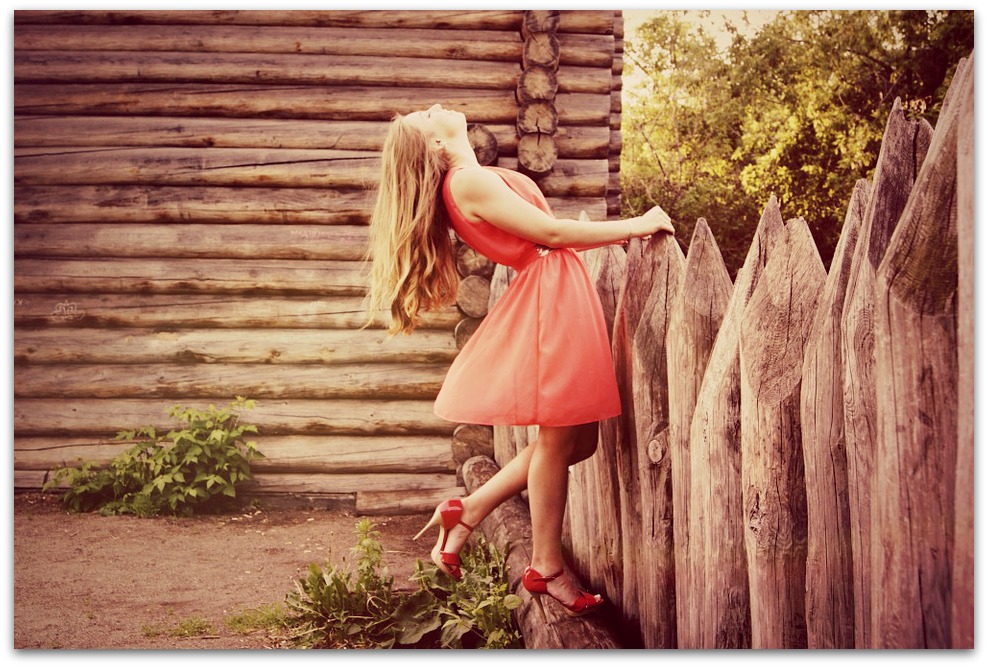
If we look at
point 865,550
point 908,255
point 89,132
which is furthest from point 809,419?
point 89,132

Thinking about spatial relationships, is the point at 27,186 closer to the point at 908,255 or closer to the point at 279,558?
the point at 279,558

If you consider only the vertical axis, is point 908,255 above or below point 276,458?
above

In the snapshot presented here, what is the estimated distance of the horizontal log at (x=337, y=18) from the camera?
412cm

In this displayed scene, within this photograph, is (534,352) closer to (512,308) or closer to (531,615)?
(512,308)

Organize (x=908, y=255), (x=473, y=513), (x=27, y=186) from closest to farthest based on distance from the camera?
(x=908, y=255) < (x=473, y=513) < (x=27, y=186)

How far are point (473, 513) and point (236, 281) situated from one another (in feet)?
7.37

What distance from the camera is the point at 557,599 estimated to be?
→ 8.45ft

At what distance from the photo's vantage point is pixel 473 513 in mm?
2709

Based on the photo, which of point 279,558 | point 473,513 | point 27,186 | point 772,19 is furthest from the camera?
point 27,186

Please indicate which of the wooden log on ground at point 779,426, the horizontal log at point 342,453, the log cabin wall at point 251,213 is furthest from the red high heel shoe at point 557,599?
the horizontal log at point 342,453

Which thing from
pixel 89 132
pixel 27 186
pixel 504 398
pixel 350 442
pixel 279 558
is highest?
pixel 89 132

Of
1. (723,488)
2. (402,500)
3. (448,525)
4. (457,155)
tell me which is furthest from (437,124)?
(402,500)

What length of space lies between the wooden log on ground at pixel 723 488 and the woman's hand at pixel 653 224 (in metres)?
0.36

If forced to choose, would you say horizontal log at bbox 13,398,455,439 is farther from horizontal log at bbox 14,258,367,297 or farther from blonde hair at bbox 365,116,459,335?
blonde hair at bbox 365,116,459,335
